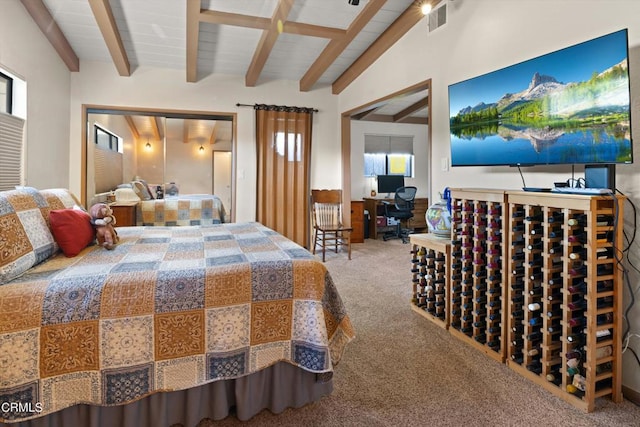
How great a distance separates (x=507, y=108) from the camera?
2363mm

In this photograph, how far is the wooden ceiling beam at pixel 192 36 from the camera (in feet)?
10.5

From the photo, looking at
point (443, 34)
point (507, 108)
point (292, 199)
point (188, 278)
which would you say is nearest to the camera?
point (188, 278)

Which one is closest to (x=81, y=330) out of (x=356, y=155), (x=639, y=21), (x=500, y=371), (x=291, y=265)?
(x=291, y=265)

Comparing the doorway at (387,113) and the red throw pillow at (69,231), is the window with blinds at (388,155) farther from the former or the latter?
the red throw pillow at (69,231)

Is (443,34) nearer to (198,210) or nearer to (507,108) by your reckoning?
(507,108)

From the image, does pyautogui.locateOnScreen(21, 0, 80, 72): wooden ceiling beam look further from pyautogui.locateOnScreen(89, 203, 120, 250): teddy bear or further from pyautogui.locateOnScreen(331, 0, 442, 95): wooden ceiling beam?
pyautogui.locateOnScreen(331, 0, 442, 95): wooden ceiling beam

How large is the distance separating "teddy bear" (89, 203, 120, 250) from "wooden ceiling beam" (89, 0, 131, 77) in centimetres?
210

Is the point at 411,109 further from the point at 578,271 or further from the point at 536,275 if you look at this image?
the point at 578,271

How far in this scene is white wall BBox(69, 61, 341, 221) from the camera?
4566 millimetres

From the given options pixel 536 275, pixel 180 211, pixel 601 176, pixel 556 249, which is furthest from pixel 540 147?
pixel 180 211

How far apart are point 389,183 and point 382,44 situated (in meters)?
3.34

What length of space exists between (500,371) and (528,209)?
945 mm

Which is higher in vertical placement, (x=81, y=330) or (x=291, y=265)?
(x=291, y=265)

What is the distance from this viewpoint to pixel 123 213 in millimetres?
4387
